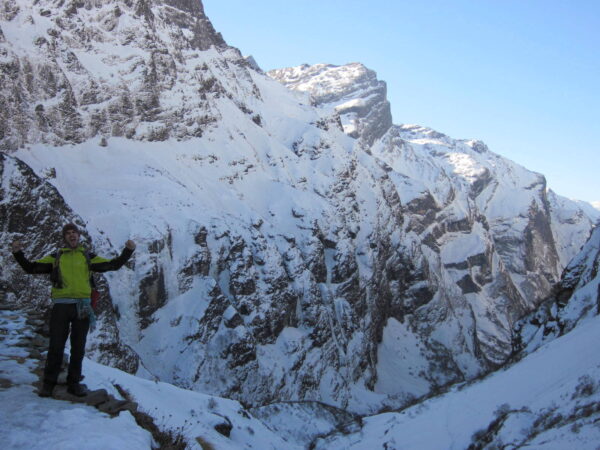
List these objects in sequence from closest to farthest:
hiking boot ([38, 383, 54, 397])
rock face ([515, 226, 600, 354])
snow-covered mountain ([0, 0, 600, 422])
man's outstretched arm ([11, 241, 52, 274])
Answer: hiking boot ([38, 383, 54, 397])
man's outstretched arm ([11, 241, 52, 274])
rock face ([515, 226, 600, 354])
snow-covered mountain ([0, 0, 600, 422])

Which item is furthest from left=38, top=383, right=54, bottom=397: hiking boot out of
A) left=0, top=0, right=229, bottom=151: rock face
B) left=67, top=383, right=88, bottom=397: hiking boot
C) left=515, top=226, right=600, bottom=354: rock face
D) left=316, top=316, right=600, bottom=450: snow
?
left=0, top=0, right=229, bottom=151: rock face

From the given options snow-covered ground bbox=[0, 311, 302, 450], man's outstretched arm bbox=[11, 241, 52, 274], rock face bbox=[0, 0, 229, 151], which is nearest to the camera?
snow-covered ground bbox=[0, 311, 302, 450]

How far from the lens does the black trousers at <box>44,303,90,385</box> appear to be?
882cm

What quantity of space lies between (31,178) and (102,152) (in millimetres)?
31160

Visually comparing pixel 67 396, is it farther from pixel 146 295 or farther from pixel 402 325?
pixel 402 325

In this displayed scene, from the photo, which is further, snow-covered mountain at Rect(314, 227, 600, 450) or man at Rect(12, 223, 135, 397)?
snow-covered mountain at Rect(314, 227, 600, 450)

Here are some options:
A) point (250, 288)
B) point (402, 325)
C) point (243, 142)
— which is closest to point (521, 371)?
point (250, 288)

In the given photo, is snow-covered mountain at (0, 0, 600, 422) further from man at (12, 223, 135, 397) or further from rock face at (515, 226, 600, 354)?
man at (12, 223, 135, 397)

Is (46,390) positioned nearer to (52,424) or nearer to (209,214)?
(52,424)

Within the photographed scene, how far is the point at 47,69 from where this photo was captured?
7131 centimetres

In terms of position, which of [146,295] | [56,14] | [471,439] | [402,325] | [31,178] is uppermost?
[56,14]

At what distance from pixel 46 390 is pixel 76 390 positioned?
1.53 ft

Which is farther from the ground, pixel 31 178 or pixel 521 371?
pixel 31 178

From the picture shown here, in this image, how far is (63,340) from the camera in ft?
29.2
